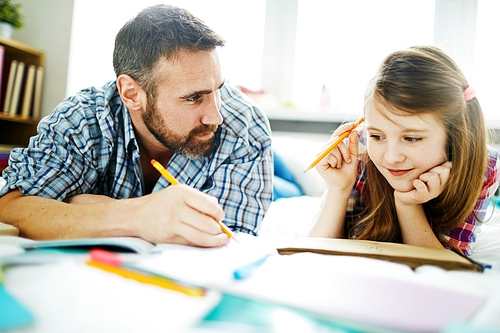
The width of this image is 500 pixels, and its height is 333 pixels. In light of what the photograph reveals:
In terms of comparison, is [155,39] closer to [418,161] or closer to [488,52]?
[418,161]

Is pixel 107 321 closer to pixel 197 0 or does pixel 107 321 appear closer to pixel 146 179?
pixel 146 179

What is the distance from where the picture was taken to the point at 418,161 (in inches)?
32.0

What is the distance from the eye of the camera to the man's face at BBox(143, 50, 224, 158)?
97 centimetres

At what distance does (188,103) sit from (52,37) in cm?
192

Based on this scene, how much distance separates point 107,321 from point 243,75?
2513 millimetres

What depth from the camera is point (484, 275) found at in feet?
1.57

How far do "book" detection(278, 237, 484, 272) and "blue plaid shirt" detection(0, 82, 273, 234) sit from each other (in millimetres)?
349

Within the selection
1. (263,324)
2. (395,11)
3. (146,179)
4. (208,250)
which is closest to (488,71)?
(395,11)

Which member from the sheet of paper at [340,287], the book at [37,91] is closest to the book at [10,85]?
the book at [37,91]

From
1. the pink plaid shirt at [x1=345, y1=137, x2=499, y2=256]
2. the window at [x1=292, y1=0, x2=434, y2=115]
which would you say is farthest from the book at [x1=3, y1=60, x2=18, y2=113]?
the pink plaid shirt at [x1=345, y1=137, x2=499, y2=256]

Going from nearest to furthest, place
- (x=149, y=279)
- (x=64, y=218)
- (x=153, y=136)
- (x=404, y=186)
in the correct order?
1. (x=149, y=279)
2. (x=64, y=218)
3. (x=404, y=186)
4. (x=153, y=136)

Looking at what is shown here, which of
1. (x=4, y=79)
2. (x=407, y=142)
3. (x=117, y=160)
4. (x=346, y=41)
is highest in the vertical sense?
(x=346, y=41)

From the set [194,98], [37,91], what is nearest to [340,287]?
[194,98]

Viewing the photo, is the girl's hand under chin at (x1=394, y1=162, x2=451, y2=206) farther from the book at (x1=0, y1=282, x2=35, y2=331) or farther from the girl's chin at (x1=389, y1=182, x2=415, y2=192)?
the book at (x1=0, y1=282, x2=35, y2=331)
